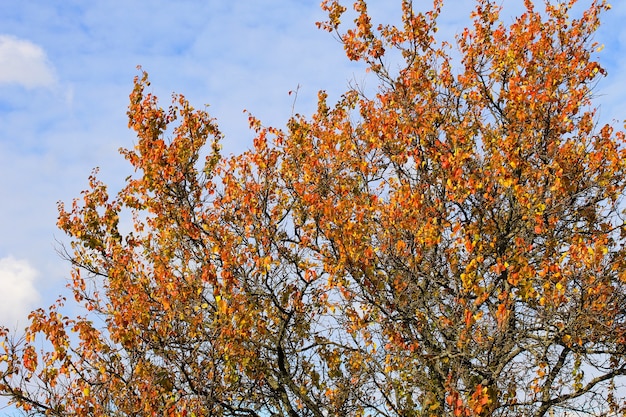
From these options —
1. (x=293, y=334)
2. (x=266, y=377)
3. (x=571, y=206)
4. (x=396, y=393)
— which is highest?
(x=571, y=206)

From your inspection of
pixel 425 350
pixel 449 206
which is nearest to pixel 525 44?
pixel 449 206

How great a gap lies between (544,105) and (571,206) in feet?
7.65

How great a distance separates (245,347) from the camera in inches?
576

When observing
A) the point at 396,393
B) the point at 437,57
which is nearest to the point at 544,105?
the point at 437,57

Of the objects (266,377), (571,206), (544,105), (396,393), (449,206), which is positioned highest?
(544,105)

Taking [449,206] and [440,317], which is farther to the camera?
A: [449,206]

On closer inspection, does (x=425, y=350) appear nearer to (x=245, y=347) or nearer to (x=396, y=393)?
(x=396, y=393)

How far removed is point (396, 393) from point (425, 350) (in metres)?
1.20

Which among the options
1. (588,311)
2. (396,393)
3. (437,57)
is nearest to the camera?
(588,311)

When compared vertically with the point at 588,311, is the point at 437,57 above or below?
above

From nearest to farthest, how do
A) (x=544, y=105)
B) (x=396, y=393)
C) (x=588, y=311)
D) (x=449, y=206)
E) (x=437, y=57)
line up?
(x=588, y=311) < (x=396, y=393) < (x=544, y=105) < (x=449, y=206) < (x=437, y=57)

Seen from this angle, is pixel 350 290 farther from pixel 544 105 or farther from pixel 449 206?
pixel 544 105

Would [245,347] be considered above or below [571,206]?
below

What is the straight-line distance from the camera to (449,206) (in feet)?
55.0
